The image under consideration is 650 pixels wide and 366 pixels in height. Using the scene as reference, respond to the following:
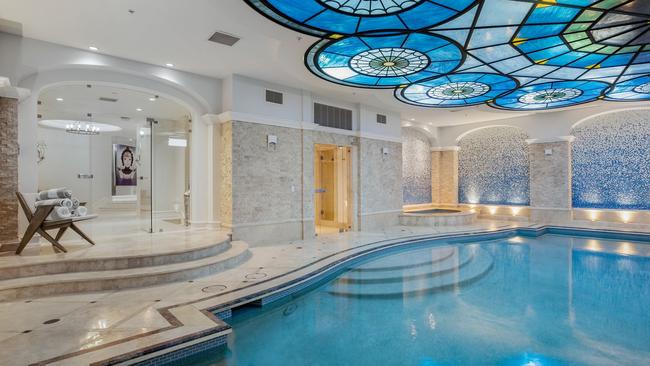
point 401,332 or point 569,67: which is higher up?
point 569,67

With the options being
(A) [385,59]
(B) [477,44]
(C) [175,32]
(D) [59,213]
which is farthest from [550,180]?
(D) [59,213]

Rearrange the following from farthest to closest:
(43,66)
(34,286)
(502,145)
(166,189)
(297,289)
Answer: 1. (502,145)
2. (166,189)
3. (43,66)
4. (297,289)
5. (34,286)

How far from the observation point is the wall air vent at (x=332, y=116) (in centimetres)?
812

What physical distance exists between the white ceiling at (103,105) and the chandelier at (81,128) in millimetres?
199

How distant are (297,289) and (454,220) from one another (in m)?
7.07

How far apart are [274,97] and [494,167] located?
8.80 m

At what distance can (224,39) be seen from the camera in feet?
16.5

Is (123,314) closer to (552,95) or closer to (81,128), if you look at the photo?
(81,128)

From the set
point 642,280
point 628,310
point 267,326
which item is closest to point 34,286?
point 267,326

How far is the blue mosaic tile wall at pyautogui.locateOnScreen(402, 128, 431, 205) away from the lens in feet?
39.2

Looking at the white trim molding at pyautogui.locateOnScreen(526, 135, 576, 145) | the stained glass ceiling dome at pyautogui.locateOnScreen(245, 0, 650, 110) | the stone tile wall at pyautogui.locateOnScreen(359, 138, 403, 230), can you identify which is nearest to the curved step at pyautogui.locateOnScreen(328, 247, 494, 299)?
the stained glass ceiling dome at pyautogui.locateOnScreen(245, 0, 650, 110)

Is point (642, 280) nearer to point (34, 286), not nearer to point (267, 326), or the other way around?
point (267, 326)

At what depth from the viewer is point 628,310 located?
388 cm

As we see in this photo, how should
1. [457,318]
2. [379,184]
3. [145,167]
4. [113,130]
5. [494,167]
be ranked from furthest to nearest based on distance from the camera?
[494,167] < [113,130] < [379,184] < [145,167] < [457,318]
